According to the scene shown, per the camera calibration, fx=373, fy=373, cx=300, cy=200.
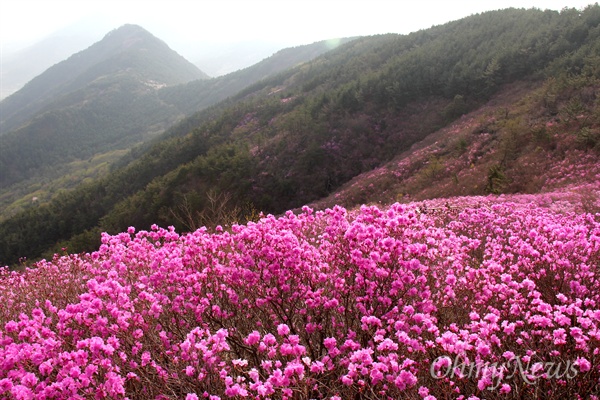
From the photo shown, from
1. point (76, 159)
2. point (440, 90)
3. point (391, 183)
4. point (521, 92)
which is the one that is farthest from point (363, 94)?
point (76, 159)

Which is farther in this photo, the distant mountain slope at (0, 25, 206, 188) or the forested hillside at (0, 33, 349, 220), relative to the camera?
the distant mountain slope at (0, 25, 206, 188)

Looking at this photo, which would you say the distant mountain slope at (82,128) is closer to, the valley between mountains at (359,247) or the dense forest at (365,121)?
the valley between mountains at (359,247)

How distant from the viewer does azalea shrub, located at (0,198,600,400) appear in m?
3.00

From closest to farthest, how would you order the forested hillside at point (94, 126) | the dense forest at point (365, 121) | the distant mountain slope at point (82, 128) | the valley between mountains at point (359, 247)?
the valley between mountains at point (359, 247) → the dense forest at point (365, 121) → the forested hillside at point (94, 126) → the distant mountain slope at point (82, 128)

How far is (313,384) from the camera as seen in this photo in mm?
3322

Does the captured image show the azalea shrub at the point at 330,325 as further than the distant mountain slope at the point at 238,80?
No

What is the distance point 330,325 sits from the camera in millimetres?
4508

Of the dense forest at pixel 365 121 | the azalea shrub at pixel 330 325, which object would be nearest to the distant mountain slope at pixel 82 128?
the dense forest at pixel 365 121

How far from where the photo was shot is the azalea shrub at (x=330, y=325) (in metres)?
3.00

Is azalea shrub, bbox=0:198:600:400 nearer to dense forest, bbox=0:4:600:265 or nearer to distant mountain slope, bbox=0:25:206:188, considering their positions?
dense forest, bbox=0:4:600:265

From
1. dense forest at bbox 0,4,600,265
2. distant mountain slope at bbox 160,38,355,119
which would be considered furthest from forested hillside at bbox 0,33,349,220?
dense forest at bbox 0,4,600,265

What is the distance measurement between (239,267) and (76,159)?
170 meters

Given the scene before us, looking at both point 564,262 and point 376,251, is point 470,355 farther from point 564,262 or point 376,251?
point 564,262

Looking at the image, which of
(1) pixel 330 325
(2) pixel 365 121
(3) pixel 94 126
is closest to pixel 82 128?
(3) pixel 94 126
